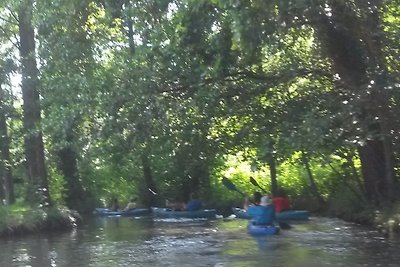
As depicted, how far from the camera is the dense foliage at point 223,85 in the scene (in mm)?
15992

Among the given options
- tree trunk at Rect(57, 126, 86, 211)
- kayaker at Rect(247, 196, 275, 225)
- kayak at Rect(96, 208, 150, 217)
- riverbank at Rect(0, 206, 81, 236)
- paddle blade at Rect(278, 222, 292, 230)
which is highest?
tree trunk at Rect(57, 126, 86, 211)

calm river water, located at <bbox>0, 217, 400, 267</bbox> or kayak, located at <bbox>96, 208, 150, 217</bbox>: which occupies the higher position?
kayak, located at <bbox>96, 208, 150, 217</bbox>

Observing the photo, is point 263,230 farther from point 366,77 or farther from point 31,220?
point 31,220

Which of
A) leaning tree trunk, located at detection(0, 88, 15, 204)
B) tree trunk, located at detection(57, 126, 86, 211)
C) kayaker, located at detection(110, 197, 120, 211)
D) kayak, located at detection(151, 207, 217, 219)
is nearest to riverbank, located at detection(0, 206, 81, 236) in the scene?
kayak, located at detection(151, 207, 217, 219)

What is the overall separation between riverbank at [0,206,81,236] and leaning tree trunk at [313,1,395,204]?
33.4 feet

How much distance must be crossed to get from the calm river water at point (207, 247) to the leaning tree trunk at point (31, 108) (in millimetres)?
3322

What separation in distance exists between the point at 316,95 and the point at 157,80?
4154 mm

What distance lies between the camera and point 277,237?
64.7 feet

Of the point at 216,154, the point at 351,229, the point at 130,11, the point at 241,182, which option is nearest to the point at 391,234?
the point at 351,229

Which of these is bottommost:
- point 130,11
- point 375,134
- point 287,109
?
point 375,134

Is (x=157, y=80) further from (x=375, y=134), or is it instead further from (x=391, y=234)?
(x=391, y=234)

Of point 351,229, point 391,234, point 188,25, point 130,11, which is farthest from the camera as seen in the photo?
point 351,229

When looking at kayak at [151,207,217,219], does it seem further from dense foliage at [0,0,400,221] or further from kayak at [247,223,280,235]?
kayak at [247,223,280,235]

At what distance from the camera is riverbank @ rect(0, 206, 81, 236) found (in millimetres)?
23047
